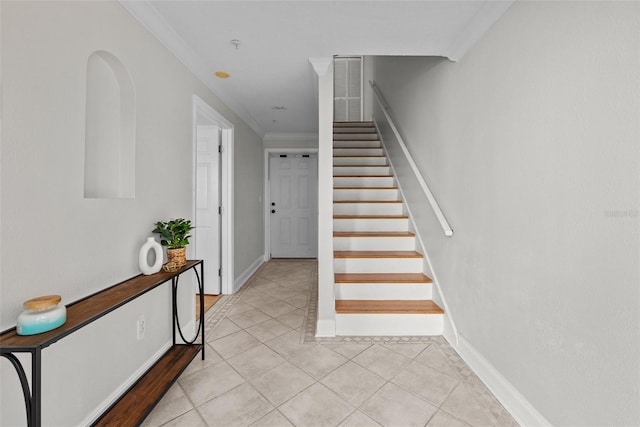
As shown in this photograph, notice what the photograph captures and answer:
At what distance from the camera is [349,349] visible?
84.4 inches

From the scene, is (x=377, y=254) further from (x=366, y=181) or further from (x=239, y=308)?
(x=239, y=308)

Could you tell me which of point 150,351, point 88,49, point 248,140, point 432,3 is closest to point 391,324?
point 150,351

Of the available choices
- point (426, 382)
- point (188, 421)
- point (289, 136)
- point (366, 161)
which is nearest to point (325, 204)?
point (426, 382)

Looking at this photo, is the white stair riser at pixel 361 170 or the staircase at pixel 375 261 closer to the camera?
the staircase at pixel 375 261

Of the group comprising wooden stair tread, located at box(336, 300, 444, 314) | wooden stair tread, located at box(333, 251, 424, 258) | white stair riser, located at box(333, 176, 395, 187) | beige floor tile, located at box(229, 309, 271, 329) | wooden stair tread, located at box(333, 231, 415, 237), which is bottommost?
beige floor tile, located at box(229, 309, 271, 329)

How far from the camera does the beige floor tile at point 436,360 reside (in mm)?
1874

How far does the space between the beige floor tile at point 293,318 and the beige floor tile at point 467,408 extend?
4.29 ft

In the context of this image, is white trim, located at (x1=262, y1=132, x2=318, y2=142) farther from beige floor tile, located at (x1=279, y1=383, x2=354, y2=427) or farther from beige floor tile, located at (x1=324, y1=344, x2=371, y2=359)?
beige floor tile, located at (x1=279, y1=383, x2=354, y2=427)

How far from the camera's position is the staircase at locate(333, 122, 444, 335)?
7.63ft

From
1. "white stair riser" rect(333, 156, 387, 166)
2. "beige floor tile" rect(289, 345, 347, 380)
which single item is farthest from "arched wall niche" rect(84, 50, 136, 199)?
"white stair riser" rect(333, 156, 387, 166)

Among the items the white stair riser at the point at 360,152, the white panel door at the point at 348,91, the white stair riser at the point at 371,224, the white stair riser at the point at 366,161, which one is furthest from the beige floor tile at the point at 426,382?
the white panel door at the point at 348,91

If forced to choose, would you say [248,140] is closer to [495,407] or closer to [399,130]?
[399,130]

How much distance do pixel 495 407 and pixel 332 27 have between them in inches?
94.2

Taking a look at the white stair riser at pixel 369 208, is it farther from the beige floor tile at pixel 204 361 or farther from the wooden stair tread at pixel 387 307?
the beige floor tile at pixel 204 361
